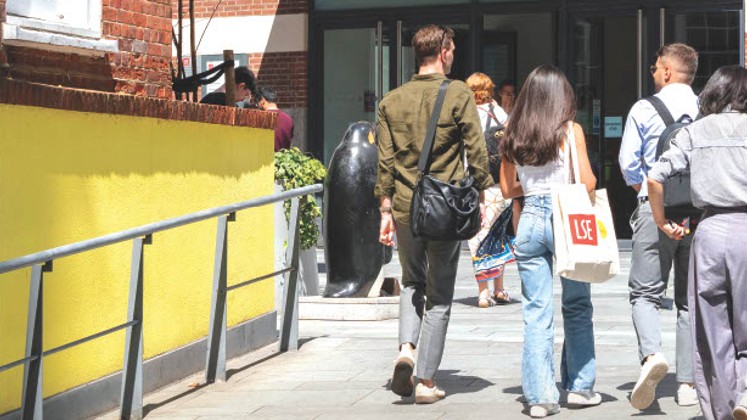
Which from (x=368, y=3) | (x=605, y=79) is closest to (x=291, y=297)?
(x=605, y=79)

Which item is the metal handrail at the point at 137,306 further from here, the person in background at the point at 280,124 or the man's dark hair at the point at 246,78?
the man's dark hair at the point at 246,78

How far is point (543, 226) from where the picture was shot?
7531mm

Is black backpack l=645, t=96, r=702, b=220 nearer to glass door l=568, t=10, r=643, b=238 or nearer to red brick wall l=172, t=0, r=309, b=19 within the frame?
glass door l=568, t=10, r=643, b=238

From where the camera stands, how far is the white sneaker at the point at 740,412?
21.1 ft

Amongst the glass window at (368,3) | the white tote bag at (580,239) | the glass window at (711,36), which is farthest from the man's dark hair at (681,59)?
the glass window at (368,3)

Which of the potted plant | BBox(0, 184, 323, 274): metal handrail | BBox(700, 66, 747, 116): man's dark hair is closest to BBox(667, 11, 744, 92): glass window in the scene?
the potted plant

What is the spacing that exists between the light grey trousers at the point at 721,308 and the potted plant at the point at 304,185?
5.68 m

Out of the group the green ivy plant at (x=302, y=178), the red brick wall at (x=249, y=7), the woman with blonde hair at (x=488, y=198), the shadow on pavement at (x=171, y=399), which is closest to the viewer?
the shadow on pavement at (x=171, y=399)

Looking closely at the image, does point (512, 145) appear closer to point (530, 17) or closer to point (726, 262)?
point (726, 262)

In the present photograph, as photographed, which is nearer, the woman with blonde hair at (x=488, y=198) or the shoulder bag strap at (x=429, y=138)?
the shoulder bag strap at (x=429, y=138)

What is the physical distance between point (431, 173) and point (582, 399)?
132 centimetres

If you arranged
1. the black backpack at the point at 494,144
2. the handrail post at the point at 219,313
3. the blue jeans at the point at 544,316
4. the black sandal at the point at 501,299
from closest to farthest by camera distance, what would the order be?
the blue jeans at the point at 544,316 < the handrail post at the point at 219,313 < the black backpack at the point at 494,144 < the black sandal at the point at 501,299

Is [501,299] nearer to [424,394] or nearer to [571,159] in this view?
[424,394]

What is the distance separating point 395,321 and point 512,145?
4283 millimetres
